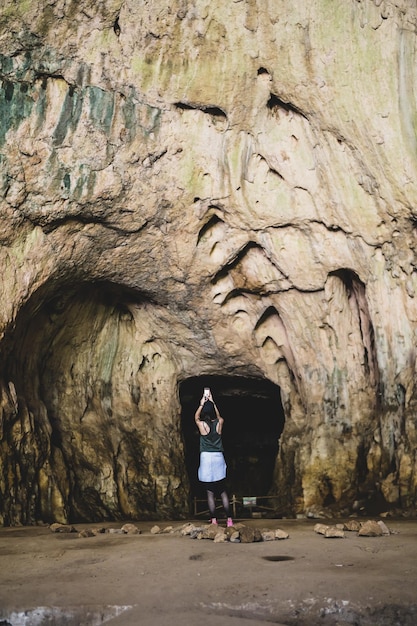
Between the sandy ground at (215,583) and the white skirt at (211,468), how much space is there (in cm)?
165

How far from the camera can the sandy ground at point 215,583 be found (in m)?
4.51

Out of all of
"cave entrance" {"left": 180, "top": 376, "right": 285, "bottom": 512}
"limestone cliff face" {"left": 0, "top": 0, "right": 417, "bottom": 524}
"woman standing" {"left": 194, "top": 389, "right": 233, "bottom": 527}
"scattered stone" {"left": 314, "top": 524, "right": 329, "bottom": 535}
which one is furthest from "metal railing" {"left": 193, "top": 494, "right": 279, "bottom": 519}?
"scattered stone" {"left": 314, "top": 524, "right": 329, "bottom": 535}

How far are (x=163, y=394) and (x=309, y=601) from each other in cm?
963

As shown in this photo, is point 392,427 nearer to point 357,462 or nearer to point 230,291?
point 357,462

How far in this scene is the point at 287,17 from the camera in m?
9.05

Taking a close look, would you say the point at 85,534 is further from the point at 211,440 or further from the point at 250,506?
the point at 250,506

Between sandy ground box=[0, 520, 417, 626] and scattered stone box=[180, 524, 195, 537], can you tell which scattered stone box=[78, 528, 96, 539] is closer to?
sandy ground box=[0, 520, 417, 626]

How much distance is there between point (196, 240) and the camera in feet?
37.8

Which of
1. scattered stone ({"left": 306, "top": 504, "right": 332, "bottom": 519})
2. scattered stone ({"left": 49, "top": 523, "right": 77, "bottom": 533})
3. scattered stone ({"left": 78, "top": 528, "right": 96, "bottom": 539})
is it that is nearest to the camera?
scattered stone ({"left": 78, "top": 528, "right": 96, "bottom": 539})

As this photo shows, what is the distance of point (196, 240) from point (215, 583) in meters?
7.20

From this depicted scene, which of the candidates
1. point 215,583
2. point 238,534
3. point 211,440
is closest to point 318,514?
point 211,440

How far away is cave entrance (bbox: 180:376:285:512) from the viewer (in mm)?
15910

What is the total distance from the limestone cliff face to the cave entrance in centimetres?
179

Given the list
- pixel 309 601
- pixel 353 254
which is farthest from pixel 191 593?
pixel 353 254
